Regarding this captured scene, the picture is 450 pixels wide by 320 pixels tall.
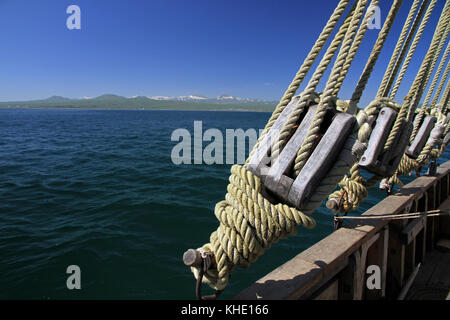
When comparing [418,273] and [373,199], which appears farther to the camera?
[373,199]

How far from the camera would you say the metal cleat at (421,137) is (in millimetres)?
3633

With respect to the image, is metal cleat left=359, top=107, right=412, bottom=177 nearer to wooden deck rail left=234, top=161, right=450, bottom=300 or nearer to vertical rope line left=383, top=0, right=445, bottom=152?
vertical rope line left=383, top=0, right=445, bottom=152

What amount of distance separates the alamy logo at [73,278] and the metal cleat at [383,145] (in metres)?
4.21

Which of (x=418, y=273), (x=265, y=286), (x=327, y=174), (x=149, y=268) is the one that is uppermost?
(x=327, y=174)

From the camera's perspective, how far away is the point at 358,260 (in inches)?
97.6

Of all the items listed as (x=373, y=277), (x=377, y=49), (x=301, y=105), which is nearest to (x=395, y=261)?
(x=373, y=277)

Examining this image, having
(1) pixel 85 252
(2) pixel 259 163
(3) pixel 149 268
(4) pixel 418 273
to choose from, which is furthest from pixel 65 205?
(4) pixel 418 273

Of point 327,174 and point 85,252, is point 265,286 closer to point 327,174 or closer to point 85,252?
point 327,174

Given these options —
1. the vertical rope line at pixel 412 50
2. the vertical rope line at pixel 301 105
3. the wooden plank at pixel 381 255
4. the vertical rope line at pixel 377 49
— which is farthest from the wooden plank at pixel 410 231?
the vertical rope line at pixel 301 105

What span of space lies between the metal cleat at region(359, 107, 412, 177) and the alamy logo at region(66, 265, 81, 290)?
421cm

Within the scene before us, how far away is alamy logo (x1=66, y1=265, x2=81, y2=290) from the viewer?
4004 millimetres

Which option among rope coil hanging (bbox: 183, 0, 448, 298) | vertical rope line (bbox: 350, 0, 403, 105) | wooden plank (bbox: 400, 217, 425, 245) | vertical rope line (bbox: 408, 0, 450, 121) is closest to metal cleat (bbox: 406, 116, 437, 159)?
wooden plank (bbox: 400, 217, 425, 245)
